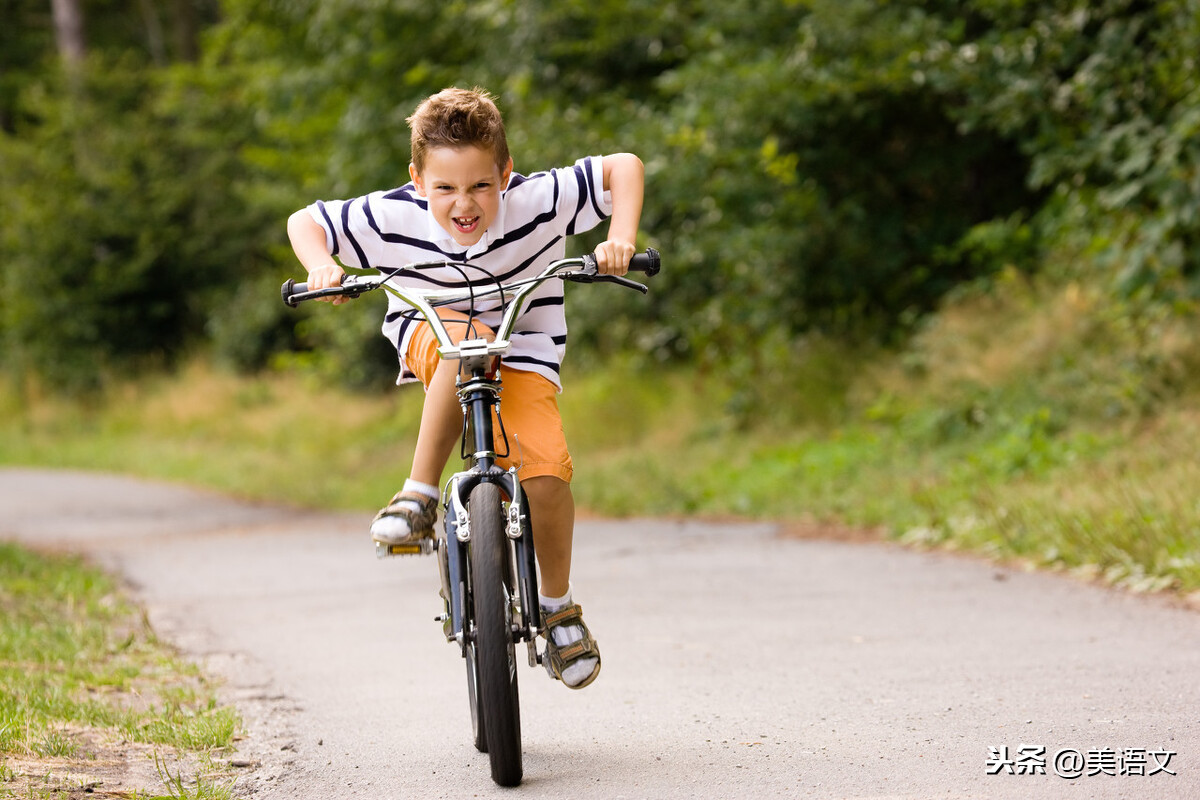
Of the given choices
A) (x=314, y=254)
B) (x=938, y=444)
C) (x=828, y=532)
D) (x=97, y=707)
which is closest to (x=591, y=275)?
(x=314, y=254)

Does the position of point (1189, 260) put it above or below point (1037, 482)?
above

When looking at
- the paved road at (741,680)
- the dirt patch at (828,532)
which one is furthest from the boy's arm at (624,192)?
the dirt patch at (828,532)

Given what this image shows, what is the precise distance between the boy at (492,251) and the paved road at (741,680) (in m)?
0.54

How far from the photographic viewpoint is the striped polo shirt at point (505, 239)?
14.0ft

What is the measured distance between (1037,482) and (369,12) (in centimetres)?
1079

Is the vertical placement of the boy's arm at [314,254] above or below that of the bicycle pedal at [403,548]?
above

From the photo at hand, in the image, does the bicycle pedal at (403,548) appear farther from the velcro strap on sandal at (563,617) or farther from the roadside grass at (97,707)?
the roadside grass at (97,707)

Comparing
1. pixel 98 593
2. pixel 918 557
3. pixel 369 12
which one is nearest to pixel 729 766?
pixel 918 557

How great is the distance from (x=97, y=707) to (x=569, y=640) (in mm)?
1766

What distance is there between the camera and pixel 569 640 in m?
4.26

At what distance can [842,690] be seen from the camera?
4.93 m

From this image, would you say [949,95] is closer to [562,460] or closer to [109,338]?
[562,460]

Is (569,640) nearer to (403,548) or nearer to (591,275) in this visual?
(403,548)

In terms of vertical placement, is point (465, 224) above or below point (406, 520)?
above
